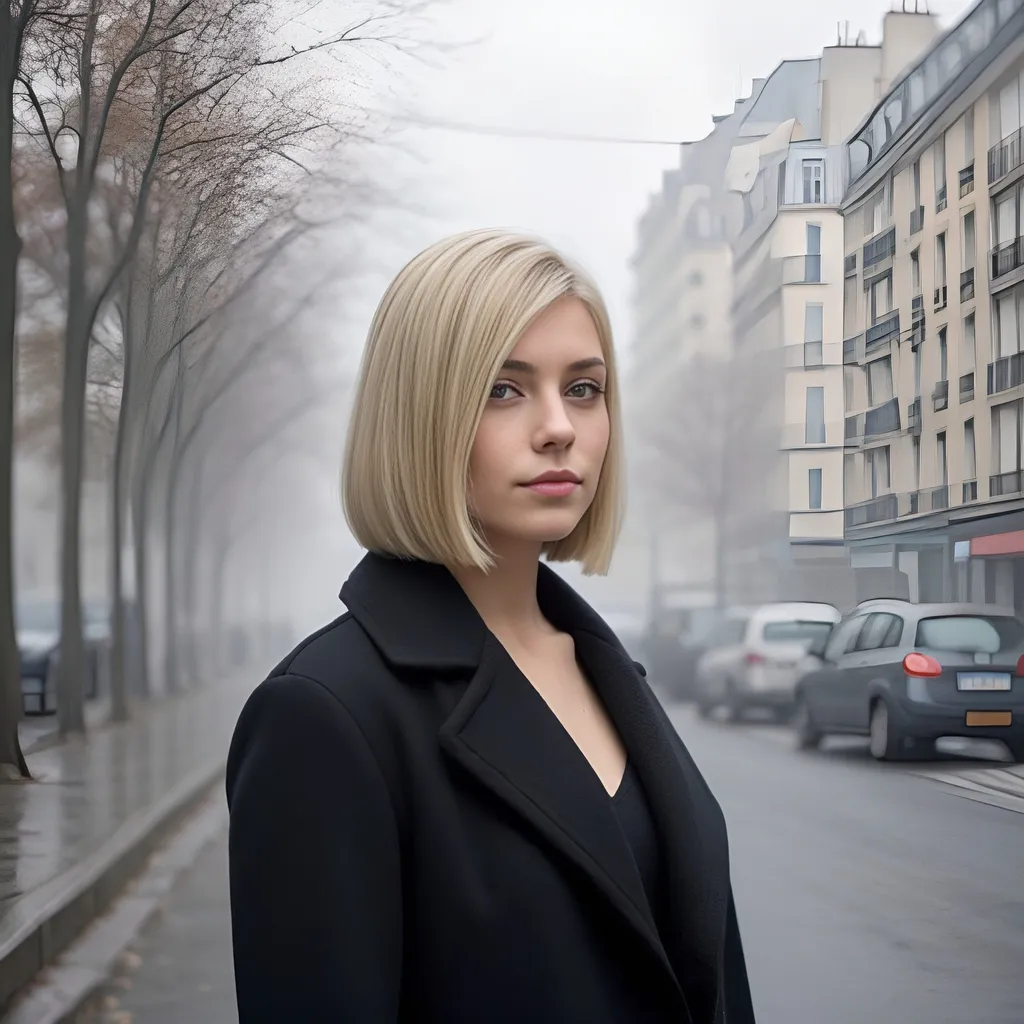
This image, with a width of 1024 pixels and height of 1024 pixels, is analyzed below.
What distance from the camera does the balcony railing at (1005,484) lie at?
8.86 feet

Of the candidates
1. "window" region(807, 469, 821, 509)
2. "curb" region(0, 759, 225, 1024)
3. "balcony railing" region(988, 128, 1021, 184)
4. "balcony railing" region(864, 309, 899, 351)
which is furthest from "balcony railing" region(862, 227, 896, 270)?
"curb" region(0, 759, 225, 1024)

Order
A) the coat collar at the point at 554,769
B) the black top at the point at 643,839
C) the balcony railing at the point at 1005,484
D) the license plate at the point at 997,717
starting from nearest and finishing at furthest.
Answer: the coat collar at the point at 554,769, the black top at the point at 643,839, the balcony railing at the point at 1005,484, the license plate at the point at 997,717

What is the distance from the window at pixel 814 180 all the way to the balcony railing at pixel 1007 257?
0.39m

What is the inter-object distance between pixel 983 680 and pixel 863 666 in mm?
245

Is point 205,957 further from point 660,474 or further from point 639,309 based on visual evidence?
point 639,309

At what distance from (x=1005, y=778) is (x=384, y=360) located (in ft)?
6.45

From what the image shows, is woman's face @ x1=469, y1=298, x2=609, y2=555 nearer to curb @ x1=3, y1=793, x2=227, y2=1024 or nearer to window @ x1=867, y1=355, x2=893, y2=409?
window @ x1=867, y1=355, x2=893, y2=409

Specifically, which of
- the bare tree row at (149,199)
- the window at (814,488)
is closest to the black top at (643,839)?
the window at (814,488)

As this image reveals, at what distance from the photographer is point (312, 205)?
10.0 ft

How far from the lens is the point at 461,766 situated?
1.32 metres

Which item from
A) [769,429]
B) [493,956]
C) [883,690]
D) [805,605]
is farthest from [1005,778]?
[493,956]

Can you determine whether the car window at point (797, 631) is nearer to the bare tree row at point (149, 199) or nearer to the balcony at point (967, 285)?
the balcony at point (967, 285)

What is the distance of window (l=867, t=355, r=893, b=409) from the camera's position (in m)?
2.87

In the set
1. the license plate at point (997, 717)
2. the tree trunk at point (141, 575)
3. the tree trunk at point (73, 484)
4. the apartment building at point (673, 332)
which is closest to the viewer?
the license plate at point (997, 717)
